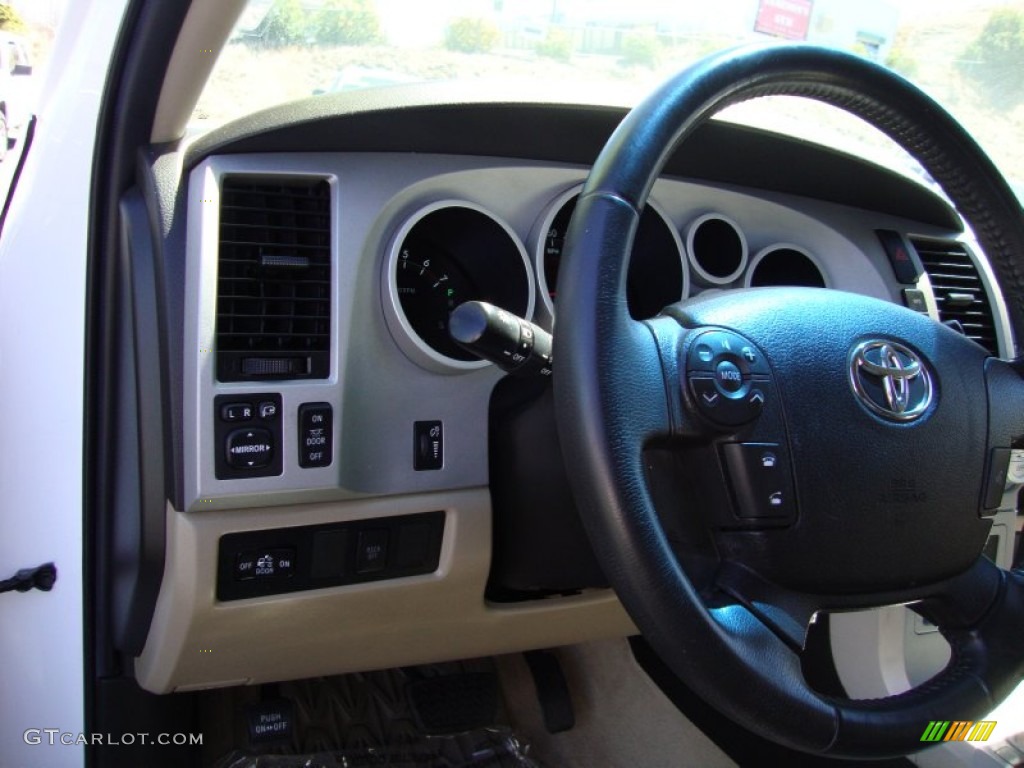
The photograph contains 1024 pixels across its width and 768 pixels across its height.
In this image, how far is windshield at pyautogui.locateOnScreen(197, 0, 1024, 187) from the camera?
1.42 metres

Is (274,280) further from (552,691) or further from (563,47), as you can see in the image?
(552,691)

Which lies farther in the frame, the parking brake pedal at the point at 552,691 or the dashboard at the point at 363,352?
the parking brake pedal at the point at 552,691

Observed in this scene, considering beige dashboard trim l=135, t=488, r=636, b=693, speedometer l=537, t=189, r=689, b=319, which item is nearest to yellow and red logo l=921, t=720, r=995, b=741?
beige dashboard trim l=135, t=488, r=636, b=693

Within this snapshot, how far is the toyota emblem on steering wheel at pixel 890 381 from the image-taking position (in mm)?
1025

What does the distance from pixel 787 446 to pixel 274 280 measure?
2.39 ft

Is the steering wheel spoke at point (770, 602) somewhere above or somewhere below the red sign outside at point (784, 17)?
below

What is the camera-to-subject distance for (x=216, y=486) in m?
1.21

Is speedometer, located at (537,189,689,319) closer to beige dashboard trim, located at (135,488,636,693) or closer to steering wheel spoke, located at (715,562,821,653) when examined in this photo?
beige dashboard trim, located at (135,488,636,693)

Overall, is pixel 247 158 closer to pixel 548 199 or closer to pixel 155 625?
pixel 548 199

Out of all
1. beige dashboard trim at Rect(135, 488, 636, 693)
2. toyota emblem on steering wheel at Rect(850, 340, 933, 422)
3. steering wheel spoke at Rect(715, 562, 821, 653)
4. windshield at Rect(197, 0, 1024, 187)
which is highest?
A: windshield at Rect(197, 0, 1024, 187)

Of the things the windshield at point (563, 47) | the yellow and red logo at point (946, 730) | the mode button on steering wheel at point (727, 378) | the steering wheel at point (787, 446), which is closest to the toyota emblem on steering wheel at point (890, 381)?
the steering wheel at point (787, 446)

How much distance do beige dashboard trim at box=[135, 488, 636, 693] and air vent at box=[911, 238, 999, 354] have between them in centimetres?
91

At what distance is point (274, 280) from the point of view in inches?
49.9

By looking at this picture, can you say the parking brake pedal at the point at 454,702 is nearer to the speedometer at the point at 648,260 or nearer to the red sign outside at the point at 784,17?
the speedometer at the point at 648,260
